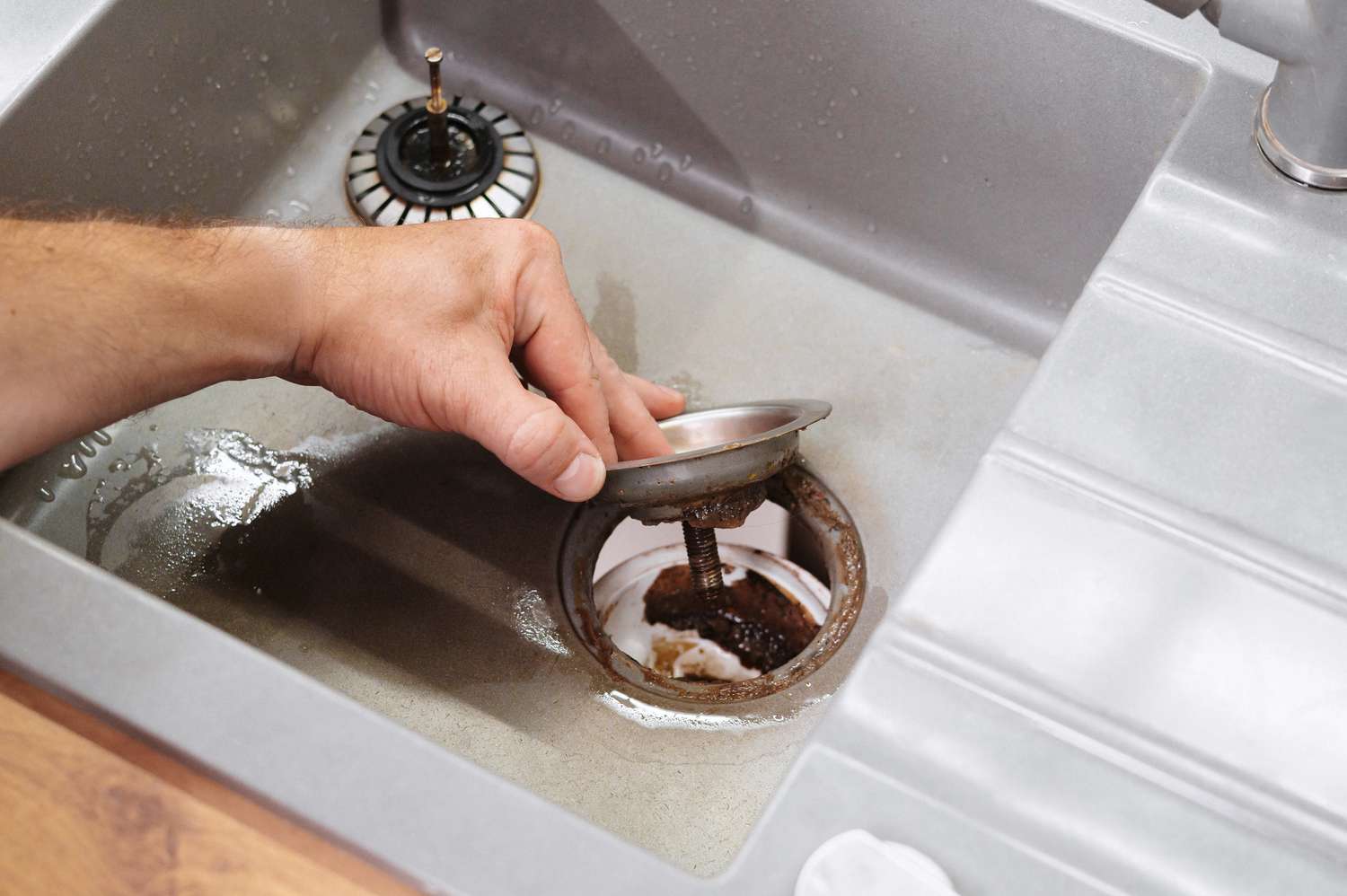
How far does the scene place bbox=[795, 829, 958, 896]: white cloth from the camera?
1.62 ft

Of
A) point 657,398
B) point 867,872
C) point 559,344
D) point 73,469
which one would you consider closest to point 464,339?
point 559,344

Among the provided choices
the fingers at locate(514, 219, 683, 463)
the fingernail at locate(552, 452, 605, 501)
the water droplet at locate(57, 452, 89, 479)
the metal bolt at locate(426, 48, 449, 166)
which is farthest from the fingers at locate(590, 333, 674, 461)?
the water droplet at locate(57, 452, 89, 479)

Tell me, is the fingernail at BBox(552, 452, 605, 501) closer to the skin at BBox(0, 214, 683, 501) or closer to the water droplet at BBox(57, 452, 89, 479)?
the skin at BBox(0, 214, 683, 501)

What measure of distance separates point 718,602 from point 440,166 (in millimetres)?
389

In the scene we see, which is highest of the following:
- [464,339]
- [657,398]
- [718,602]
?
[464,339]

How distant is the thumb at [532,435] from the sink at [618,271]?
14 cm

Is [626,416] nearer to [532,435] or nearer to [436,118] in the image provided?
[532,435]

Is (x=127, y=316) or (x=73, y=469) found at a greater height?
(x=127, y=316)

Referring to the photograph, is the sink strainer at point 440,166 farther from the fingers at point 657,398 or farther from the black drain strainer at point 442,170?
the fingers at point 657,398

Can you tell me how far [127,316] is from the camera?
68 centimetres

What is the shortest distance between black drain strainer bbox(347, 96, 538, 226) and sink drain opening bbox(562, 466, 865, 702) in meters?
0.26

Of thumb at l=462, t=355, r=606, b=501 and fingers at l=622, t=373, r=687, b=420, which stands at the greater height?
thumb at l=462, t=355, r=606, b=501

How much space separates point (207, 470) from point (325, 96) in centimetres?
33

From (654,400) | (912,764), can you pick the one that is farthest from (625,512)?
(912,764)
